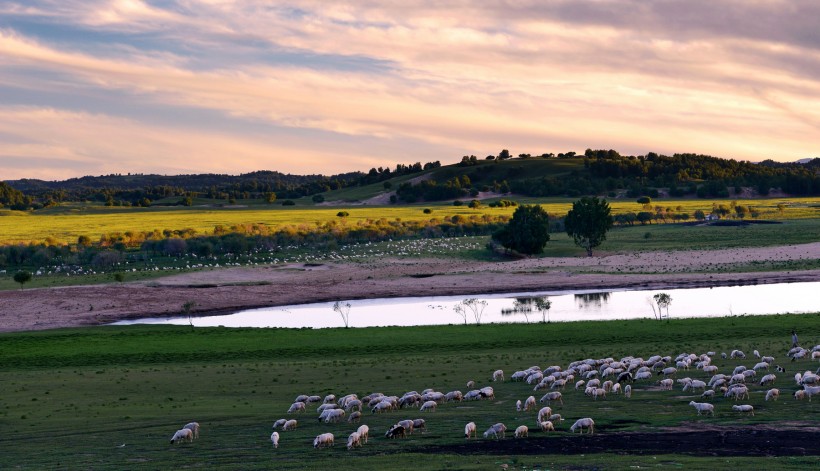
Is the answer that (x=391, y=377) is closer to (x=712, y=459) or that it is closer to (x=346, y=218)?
(x=712, y=459)

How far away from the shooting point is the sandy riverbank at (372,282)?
61.0 m

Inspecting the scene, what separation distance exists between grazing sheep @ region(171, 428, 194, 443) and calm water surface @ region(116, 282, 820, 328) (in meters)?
32.8

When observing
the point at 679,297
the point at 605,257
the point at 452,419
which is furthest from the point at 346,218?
the point at 452,419

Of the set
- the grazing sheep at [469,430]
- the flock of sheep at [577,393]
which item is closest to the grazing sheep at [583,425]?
the flock of sheep at [577,393]

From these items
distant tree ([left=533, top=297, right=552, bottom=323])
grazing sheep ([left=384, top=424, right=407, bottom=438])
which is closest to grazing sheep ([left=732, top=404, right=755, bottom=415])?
grazing sheep ([left=384, top=424, right=407, bottom=438])

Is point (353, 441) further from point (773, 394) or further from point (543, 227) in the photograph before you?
point (543, 227)

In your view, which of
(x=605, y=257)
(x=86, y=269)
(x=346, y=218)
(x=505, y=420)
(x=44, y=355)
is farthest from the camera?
(x=346, y=218)

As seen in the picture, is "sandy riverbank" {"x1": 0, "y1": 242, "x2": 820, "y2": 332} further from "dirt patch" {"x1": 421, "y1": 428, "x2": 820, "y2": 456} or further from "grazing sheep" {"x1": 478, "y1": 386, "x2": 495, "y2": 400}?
"dirt patch" {"x1": 421, "y1": 428, "x2": 820, "y2": 456}

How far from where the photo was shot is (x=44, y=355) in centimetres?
4441

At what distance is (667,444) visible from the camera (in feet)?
67.9

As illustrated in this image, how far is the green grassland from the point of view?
21.1 metres

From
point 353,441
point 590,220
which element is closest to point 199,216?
point 590,220

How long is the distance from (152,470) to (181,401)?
1120 centimetres

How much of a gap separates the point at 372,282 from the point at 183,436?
52.2 metres
